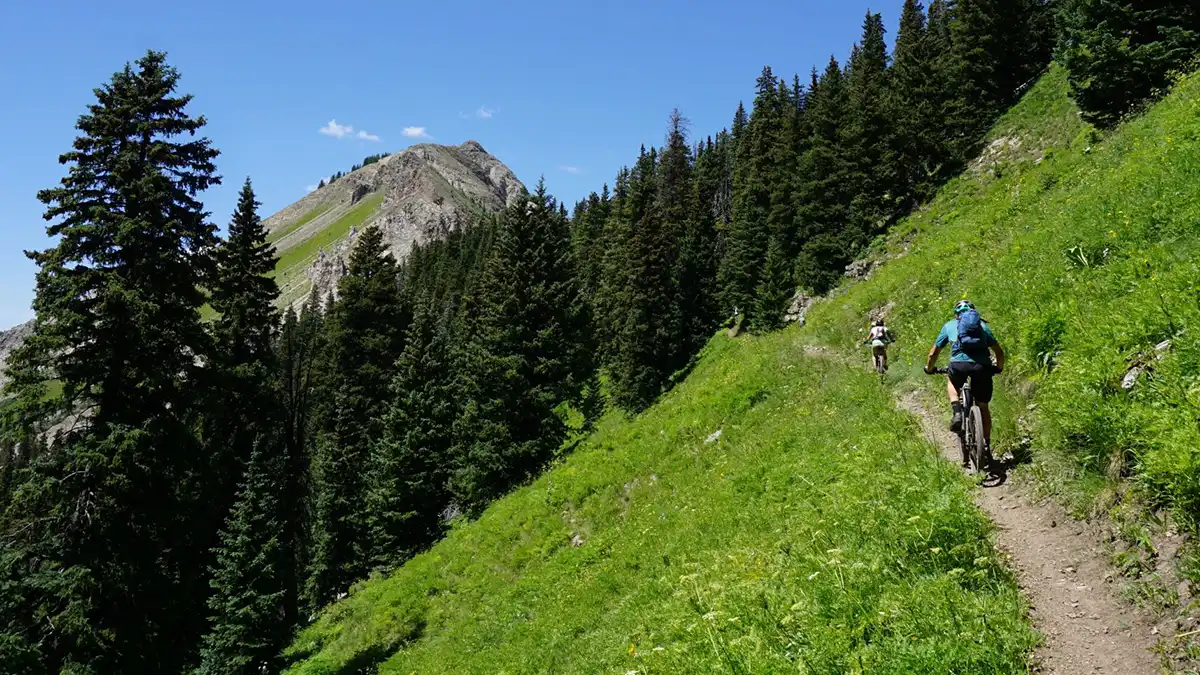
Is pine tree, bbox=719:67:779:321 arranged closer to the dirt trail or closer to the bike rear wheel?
the bike rear wheel

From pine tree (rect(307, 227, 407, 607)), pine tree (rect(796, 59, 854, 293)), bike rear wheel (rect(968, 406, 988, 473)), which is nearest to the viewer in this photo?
bike rear wheel (rect(968, 406, 988, 473))

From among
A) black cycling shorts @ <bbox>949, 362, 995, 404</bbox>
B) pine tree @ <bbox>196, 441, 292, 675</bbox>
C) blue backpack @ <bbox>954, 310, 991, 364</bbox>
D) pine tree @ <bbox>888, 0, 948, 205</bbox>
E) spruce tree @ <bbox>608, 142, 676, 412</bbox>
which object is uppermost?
pine tree @ <bbox>888, 0, 948, 205</bbox>

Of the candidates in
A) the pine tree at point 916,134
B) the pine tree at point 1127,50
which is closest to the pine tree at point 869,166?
the pine tree at point 916,134

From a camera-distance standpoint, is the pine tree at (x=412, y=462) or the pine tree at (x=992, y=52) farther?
the pine tree at (x=992, y=52)

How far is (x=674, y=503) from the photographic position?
43.1 feet

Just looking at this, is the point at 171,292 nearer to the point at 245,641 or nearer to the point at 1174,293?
the point at 245,641

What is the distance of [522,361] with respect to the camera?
82.4 feet

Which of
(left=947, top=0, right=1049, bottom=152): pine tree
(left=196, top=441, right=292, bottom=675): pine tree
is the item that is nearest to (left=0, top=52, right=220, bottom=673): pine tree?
(left=196, top=441, right=292, bottom=675): pine tree

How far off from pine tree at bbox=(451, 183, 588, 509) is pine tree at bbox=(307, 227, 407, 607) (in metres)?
8.62

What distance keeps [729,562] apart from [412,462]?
81.8 ft

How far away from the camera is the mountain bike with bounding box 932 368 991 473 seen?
7.25 m

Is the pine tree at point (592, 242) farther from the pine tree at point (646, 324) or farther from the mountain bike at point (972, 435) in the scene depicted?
the mountain bike at point (972, 435)

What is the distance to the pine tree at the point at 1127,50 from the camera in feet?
65.6

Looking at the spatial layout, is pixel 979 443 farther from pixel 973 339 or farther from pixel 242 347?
pixel 242 347
